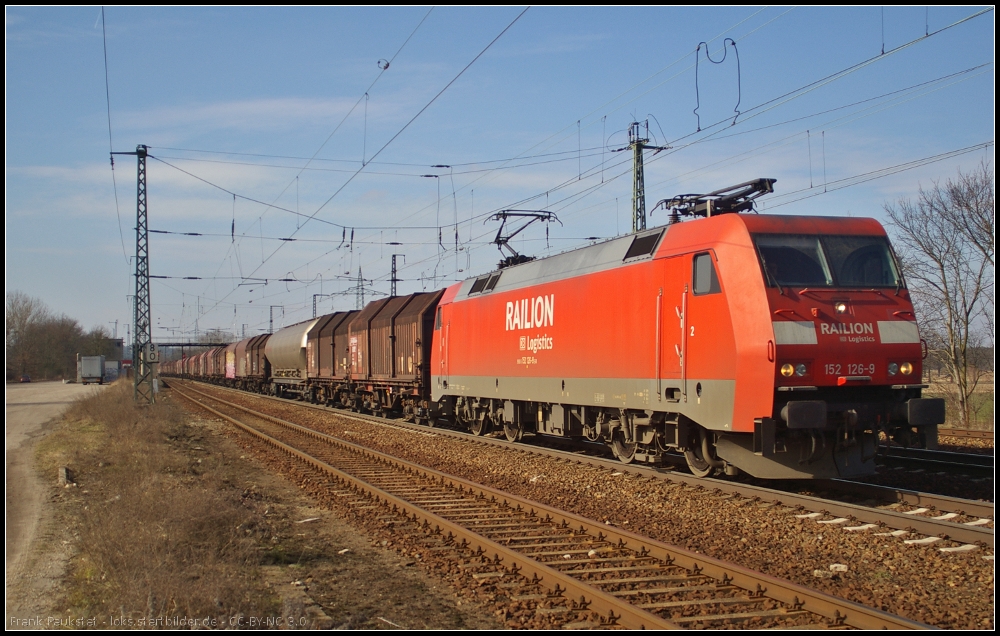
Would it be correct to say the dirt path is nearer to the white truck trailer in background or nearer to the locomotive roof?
the locomotive roof

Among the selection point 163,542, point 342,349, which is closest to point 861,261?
point 163,542

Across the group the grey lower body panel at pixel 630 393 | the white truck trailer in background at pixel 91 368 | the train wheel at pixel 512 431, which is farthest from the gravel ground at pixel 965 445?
the white truck trailer in background at pixel 91 368

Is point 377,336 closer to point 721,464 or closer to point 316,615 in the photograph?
point 721,464

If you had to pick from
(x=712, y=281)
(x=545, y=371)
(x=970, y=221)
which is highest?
(x=970, y=221)

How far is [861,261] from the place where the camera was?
35.2ft

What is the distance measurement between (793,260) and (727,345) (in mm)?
1430

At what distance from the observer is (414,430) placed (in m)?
22.7

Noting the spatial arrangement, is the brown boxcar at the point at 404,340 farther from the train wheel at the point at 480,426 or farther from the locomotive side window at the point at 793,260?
the locomotive side window at the point at 793,260

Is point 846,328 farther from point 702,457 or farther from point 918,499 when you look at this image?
point 702,457

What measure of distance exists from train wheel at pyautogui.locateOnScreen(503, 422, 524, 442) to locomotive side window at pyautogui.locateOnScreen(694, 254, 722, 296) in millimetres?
7629

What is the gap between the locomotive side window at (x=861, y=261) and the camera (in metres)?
10.5

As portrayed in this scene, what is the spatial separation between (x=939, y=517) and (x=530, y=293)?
907 cm

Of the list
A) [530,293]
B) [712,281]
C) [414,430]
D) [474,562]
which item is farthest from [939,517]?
[414,430]

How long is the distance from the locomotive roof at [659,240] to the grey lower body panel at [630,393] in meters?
1.98
